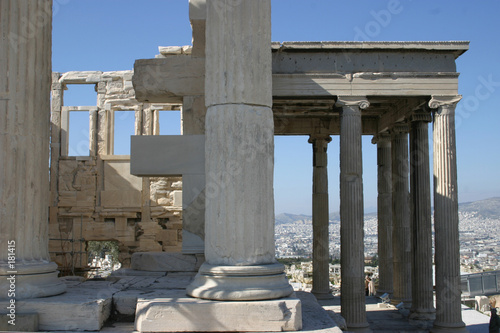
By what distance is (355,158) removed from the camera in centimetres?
1638

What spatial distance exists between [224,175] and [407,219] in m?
14.2

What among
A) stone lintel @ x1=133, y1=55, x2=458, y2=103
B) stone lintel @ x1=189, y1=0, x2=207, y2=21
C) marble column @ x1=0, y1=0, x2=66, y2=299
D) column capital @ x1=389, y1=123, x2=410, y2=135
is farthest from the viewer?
column capital @ x1=389, y1=123, x2=410, y2=135

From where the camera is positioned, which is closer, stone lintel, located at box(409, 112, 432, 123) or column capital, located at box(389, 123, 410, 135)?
stone lintel, located at box(409, 112, 432, 123)

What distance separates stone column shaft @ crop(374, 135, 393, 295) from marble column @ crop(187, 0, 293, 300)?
14.5 m

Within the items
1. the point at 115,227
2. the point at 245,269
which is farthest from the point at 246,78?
the point at 115,227

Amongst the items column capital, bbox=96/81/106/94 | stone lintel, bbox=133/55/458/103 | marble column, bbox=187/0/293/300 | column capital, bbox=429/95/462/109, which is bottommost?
marble column, bbox=187/0/293/300

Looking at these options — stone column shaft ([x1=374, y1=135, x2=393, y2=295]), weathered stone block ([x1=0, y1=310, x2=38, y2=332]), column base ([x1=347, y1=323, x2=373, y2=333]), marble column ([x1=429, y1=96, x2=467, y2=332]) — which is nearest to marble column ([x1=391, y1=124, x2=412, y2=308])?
stone column shaft ([x1=374, y1=135, x2=393, y2=295])

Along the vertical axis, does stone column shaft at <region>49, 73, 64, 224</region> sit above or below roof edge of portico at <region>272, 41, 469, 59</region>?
below

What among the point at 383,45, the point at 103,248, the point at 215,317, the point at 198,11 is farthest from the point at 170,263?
the point at 103,248

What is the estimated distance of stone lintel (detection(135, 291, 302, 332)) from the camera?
273 inches

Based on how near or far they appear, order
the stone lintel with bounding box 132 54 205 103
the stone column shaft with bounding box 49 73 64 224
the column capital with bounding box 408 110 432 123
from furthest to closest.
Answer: the stone column shaft with bounding box 49 73 64 224, the column capital with bounding box 408 110 432 123, the stone lintel with bounding box 132 54 205 103

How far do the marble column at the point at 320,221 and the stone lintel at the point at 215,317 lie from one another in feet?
48.4

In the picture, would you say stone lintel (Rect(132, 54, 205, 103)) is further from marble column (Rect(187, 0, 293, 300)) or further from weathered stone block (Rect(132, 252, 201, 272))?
marble column (Rect(187, 0, 293, 300))

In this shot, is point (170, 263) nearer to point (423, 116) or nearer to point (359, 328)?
point (359, 328)
